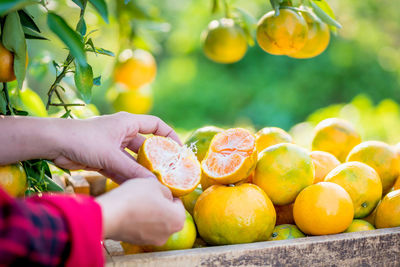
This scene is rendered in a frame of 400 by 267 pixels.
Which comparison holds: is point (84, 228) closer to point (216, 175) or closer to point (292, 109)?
point (216, 175)

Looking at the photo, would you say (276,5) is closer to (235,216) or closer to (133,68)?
(235,216)

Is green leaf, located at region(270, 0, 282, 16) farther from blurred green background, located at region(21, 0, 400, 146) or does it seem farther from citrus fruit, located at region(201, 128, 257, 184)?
blurred green background, located at region(21, 0, 400, 146)

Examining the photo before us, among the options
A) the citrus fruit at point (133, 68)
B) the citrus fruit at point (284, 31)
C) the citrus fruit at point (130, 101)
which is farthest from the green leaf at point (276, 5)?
the citrus fruit at point (130, 101)

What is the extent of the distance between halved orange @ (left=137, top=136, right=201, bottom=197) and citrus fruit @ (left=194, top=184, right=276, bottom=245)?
0.06 metres

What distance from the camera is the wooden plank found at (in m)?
0.78

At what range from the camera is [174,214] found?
0.71 m

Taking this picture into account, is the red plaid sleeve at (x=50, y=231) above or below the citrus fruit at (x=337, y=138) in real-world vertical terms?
above

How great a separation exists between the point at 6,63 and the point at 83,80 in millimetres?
152

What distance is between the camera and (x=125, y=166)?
0.80 m

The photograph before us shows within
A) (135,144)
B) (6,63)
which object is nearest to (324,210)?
(135,144)

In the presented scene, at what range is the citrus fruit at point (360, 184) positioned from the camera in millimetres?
977

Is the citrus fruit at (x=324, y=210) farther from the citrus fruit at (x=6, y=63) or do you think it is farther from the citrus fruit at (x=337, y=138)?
the citrus fruit at (x=6, y=63)

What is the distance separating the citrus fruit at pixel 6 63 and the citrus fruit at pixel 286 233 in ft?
1.99

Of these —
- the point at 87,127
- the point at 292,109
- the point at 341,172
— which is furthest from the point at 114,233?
the point at 292,109
